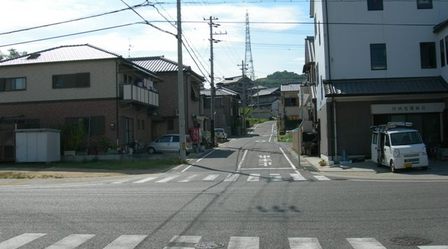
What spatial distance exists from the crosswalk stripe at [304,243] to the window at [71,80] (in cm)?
3253

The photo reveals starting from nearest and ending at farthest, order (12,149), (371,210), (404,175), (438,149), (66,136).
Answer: (371,210) → (404,175) → (438,149) → (12,149) → (66,136)

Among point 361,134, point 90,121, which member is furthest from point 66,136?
point 361,134

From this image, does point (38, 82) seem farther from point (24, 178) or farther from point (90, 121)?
point (24, 178)

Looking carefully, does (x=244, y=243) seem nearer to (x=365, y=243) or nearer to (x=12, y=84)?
(x=365, y=243)

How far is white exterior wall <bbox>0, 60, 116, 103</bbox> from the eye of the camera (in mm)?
38938

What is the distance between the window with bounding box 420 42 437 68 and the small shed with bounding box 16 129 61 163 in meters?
23.9

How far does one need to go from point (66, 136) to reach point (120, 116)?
4.22m

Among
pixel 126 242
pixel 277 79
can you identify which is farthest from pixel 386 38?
pixel 277 79

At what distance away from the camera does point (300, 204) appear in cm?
1345

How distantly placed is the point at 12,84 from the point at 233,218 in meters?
34.1

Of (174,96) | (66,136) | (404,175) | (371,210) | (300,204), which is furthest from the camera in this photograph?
(174,96)

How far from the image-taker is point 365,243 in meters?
8.73

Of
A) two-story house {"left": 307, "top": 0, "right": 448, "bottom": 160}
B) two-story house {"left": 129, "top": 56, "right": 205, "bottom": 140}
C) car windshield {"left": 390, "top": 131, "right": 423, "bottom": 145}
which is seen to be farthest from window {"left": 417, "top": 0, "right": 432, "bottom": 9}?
two-story house {"left": 129, "top": 56, "right": 205, "bottom": 140}

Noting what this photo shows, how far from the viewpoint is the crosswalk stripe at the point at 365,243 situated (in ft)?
27.7
